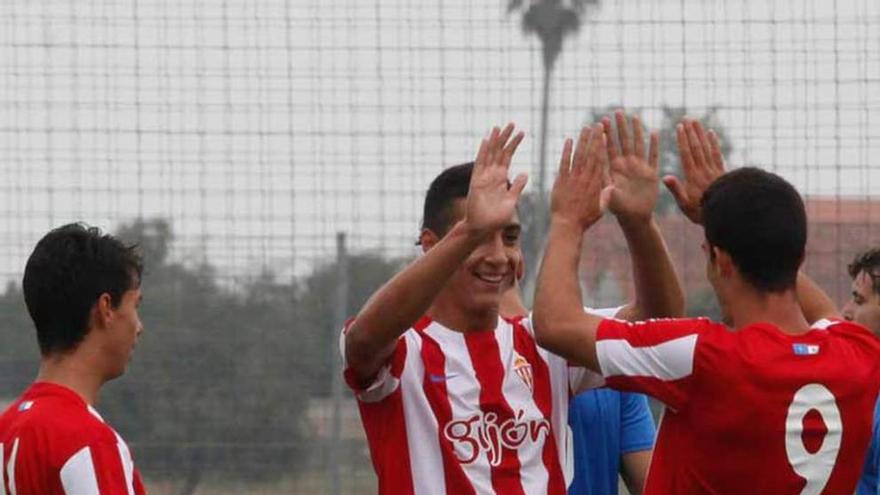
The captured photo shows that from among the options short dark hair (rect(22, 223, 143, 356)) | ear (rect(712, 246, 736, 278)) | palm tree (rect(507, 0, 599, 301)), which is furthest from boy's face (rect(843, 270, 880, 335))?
short dark hair (rect(22, 223, 143, 356))

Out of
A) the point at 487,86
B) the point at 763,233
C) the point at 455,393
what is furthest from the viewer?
the point at 487,86

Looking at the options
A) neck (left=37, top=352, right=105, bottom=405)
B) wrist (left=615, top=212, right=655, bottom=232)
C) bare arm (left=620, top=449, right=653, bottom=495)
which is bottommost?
bare arm (left=620, top=449, right=653, bottom=495)

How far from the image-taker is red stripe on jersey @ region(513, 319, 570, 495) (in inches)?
217

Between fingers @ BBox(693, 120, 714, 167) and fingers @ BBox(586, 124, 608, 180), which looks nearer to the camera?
fingers @ BBox(586, 124, 608, 180)

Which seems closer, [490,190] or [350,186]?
[490,190]

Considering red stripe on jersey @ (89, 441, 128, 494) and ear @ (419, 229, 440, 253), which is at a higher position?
ear @ (419, 229, 440, 253)

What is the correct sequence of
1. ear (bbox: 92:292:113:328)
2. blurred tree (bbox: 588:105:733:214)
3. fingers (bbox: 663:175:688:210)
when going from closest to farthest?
ear (bbox: 92:292:113:328), fingers (bbox: 663:175:688:210), blurred tree (bbox: 588:105:733:214)

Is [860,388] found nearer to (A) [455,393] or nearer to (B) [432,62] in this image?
(A) [455,393]

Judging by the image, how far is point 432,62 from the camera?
29.4 feet

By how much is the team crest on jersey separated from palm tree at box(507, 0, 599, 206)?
3.21 m

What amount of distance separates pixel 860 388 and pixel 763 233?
0.48 meters

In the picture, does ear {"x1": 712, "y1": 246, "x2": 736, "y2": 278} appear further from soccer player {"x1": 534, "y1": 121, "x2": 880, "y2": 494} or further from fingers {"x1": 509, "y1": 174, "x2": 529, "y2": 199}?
fingers {"x1": 509, "y1": 174, "x2": 529, "y2": 199}

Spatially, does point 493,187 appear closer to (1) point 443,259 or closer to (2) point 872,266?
(1) point 443,259

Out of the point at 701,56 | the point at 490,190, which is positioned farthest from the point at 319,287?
the point at 490,190
